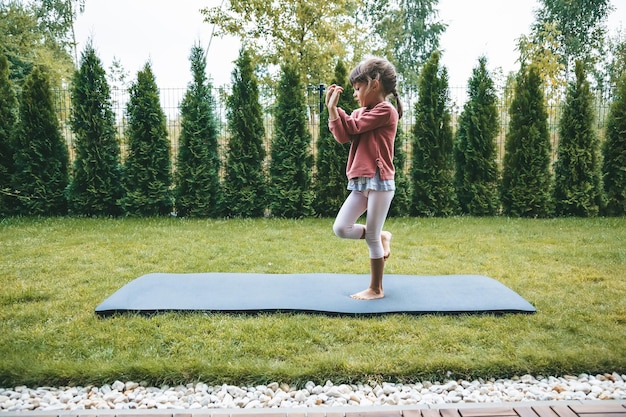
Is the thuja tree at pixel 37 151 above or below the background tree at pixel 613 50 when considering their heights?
below

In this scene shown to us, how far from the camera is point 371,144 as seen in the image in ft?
11.4

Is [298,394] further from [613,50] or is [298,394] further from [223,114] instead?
[613,50]

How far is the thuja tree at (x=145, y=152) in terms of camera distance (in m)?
8.35

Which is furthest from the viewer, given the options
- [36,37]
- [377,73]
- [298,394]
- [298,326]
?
[36,37]

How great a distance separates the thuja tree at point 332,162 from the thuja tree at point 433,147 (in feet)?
4.00

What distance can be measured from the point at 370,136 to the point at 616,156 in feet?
22.9

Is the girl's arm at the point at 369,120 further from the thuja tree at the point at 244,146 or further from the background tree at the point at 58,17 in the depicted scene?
the background tree at the point at 58,17

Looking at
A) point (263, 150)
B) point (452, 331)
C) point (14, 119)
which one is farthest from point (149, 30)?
point (452, 331)

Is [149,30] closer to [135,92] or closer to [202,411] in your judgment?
[135,92]

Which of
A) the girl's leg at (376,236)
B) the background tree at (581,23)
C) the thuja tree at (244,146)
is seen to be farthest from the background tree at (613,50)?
the girl's leg at (376,236)

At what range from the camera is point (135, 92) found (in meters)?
8.44

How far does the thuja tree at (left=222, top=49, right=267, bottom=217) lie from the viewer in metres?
8.42

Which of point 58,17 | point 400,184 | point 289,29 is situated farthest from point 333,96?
point 58,17

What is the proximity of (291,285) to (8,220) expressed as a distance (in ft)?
19.2
